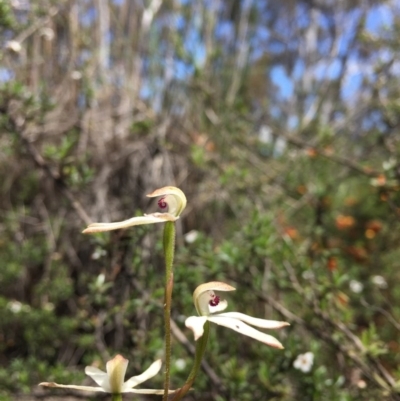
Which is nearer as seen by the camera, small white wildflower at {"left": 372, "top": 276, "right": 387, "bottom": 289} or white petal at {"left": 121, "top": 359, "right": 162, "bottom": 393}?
white petal at {"left": 121, "top": 359, "right": 162, "bottom": 393}

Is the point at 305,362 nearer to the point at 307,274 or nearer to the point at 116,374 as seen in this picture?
the point at 307,274

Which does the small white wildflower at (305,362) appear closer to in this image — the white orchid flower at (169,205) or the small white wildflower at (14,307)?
the white orchid flower at (169,205)

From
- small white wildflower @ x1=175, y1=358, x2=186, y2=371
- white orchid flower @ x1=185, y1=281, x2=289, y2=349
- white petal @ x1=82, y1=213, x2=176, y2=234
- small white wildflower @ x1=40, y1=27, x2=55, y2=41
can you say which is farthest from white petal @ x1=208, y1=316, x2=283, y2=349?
small white wildflower @ x1=40, y1=27, x2=55, y2=41

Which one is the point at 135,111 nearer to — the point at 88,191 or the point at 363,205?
the point at 88,191

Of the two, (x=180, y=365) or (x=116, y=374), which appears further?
(x=180, y=365)

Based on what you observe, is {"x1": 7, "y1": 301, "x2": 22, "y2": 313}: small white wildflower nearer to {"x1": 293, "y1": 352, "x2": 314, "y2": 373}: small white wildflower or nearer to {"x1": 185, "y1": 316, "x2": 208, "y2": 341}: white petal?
{"x1": 293, "y1": 352, "x2": 314, "y2": 373}: small white wildflower

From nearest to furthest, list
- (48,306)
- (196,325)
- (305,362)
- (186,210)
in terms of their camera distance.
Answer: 1. (196,325)
2. (305,362)
3. (48,306)
4. (186,210)

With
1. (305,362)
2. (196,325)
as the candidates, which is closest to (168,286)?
(196,325)

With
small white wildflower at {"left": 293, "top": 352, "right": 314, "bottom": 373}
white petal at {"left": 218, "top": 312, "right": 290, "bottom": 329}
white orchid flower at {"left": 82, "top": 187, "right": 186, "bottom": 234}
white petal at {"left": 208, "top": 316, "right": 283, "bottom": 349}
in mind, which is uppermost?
white orchid flower at {"left": 82, "top": 187, "right": 186, "bottom": 234}
